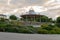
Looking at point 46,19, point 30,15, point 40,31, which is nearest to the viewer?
point 40,31

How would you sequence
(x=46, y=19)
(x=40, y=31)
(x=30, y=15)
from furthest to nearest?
(x=30, y=15), (x=46, y=19), (x=40, y=31)

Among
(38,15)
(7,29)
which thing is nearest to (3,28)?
(7,29)

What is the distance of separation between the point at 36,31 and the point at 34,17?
4729cm

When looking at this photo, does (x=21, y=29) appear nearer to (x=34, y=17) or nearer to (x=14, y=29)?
(x=14, y=29)

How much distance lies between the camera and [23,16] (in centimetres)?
8019

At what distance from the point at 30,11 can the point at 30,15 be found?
249 cm

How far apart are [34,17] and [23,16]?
4604 mm

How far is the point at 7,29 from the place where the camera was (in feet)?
104

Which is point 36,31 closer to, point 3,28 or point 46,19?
point 3,28

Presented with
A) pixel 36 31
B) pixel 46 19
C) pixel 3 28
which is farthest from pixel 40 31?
pixel 46 19

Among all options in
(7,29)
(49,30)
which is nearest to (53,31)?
(49,30)

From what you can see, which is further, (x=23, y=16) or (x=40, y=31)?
(x=23, y=16)

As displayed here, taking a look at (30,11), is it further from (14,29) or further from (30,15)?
(14,29)

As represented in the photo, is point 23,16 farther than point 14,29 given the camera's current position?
Yes
